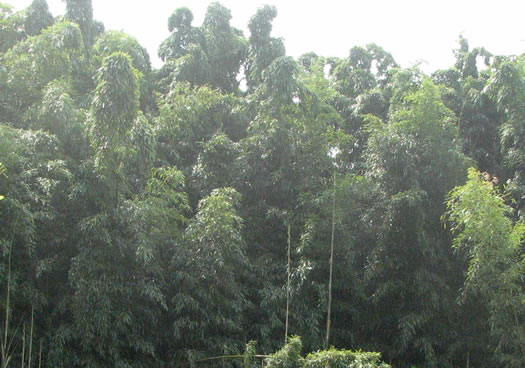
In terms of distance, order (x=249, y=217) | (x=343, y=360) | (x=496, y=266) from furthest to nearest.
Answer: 1. (x=249, y=217)
2. (x=496, y=266)
3. (x=343, y=360)

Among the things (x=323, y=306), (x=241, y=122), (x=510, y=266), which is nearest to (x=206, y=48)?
(x=241, y=122)

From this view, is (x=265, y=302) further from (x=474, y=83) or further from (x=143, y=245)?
(x=474, y=83)

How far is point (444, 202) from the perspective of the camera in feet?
25.8

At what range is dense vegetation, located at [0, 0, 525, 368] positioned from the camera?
6.73 meters

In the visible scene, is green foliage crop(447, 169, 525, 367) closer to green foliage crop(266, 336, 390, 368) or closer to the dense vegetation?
the dense vegetation

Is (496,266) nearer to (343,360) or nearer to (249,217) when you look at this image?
(343,360)

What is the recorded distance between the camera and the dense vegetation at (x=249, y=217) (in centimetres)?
673

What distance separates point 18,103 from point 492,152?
741 cm

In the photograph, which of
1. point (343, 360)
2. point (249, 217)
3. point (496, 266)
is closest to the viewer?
point (343, 360)

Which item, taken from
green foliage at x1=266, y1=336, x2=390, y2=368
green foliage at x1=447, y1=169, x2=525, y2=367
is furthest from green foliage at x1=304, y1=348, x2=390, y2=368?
green foliage at x1=447, y1=169, x2=525, y2=367

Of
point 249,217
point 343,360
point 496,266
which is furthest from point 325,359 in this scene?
point 249,217

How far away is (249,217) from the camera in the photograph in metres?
8.49

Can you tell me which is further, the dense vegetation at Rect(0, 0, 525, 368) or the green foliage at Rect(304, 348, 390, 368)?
the dense vegetation at Rect(0, 0, 525, 368)

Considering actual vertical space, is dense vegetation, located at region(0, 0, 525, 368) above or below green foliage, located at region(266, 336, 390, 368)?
above
